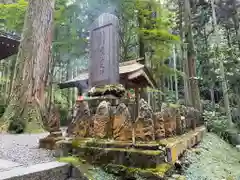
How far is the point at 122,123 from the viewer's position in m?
2.52

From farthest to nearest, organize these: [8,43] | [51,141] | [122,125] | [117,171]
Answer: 1. [8,43]
2. [51,141]
3. [122,125]
4. [117,171]

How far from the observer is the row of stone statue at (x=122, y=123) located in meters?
2.43

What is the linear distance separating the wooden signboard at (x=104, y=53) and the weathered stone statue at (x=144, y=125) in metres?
1.83

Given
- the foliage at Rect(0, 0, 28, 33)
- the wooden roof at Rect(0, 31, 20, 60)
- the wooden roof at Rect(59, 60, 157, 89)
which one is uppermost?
the foliage at Rect(0, 0, 28, 33)

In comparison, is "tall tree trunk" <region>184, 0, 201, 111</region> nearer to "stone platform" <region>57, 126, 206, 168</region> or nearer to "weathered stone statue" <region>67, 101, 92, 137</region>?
"stone platform" <region>57, 126, 206, 168</region>

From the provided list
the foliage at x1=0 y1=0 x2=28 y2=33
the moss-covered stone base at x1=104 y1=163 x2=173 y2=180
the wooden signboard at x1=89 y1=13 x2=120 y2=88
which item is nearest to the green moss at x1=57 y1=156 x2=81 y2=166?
the moss-covered stone base at x1=104 y1=163 x2=173 y2=180

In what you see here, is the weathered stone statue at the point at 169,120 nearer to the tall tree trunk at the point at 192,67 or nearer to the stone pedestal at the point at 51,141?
the stone pedestal at the point at 51,141

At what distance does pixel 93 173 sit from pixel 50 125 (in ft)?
6.34

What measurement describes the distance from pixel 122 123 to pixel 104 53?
7.54ft

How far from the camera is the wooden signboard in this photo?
170 inches

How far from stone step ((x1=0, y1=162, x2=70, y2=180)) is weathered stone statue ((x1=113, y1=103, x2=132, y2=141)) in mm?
669

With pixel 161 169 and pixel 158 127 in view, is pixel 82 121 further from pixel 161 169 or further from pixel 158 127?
pixel 161 169

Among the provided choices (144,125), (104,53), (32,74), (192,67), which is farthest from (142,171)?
(192,67)

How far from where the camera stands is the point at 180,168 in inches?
103
